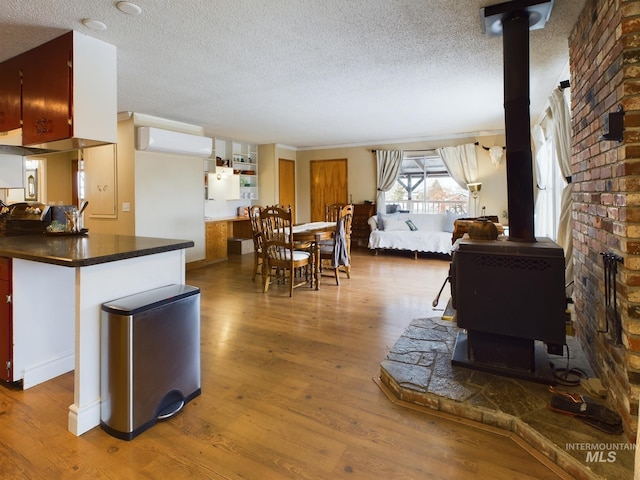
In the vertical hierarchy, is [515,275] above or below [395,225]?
below

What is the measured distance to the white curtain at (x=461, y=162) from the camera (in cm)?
714

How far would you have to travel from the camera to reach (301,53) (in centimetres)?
307

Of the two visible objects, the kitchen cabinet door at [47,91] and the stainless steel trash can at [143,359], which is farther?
the kitchen cabinet door at [47,91]

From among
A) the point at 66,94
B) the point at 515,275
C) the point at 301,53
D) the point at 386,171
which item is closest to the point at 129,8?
→ the point at 66,94

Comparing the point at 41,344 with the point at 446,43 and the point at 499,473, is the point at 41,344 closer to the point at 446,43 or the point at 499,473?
the point at 499,473

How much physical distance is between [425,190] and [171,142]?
17.0 ft

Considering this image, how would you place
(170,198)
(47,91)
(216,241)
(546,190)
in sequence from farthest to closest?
(216,241) < (170,198) < (546,190) < (47,91)

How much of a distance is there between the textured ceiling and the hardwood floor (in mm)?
2389

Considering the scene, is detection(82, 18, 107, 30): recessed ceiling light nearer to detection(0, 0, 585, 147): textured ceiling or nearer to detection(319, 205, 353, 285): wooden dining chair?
detection(0, 0, 585, 147): textured ceiling

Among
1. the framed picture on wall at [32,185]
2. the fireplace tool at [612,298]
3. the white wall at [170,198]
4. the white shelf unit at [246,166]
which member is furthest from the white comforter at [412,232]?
the framed picture on wall at [32,185]

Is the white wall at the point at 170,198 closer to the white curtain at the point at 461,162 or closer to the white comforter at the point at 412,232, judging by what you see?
the white comforter at the point at 412,232

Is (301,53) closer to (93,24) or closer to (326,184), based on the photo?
(93,24)

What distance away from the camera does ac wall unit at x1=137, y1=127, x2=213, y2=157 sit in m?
5.11

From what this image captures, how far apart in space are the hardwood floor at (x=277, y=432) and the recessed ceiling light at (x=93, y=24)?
2.40 m
